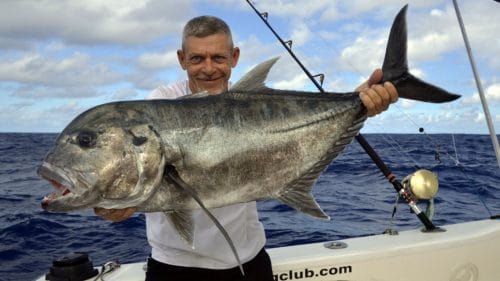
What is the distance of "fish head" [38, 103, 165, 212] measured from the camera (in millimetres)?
2283

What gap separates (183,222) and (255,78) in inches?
37.9

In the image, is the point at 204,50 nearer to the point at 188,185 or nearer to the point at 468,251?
the point at 188,185

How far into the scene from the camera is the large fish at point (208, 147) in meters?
2.32

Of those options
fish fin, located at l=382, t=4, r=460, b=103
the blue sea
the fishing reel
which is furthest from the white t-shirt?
the blue sea

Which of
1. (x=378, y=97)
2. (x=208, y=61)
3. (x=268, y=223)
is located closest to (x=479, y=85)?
(x=378, y=97)

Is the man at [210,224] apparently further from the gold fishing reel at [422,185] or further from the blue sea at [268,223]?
the blue sea at [268,223]

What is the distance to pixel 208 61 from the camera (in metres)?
3.07

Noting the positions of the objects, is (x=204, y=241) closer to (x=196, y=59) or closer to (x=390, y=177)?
(x=196, y=59)

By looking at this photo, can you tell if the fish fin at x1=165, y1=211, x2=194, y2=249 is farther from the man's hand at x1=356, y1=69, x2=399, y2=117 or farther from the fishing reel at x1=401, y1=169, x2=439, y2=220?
the fishing reel at x1=401, y1=169, x2=439, y2=220

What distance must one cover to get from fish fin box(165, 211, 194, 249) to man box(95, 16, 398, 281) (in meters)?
0.35

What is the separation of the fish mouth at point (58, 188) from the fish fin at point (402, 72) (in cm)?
205

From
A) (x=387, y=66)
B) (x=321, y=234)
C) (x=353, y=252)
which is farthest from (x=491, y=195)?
(x=387, y=66)

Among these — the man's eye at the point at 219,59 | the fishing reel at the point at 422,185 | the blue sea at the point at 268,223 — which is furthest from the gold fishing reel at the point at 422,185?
the man's eye at the point at 219,59

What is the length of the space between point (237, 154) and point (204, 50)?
906mm
